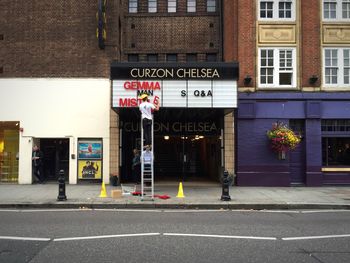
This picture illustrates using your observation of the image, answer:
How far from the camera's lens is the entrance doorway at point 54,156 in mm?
20781

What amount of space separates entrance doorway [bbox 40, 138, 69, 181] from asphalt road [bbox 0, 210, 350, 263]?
8.16 m

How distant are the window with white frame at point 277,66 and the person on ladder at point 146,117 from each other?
708 cm

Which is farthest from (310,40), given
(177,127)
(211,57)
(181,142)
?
(181,142)

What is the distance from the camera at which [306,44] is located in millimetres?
20016

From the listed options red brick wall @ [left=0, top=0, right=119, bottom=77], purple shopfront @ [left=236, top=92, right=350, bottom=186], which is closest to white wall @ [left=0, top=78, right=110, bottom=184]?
red brick wall @ [left=0, top=0, right=119, bottom=77]

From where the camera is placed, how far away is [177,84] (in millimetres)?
17453

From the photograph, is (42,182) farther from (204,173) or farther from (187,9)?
(187,9)

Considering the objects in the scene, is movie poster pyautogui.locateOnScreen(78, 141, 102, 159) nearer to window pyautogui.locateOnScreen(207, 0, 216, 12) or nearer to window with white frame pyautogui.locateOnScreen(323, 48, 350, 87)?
window pyautogui.locateOnScreen(207, 0, 216, 12)

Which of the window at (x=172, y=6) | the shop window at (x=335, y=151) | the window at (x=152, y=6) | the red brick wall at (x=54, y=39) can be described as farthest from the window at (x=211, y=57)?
the shop window at (x=335, y=151)

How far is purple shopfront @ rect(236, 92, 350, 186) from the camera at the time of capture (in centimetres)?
1975

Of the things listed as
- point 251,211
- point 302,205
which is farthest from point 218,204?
point 302,205

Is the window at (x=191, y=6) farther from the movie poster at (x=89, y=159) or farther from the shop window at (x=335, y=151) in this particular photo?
the shop window at (x=335, y=151)

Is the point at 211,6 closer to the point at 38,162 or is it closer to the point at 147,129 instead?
the point at 147,129

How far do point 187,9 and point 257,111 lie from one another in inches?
258
